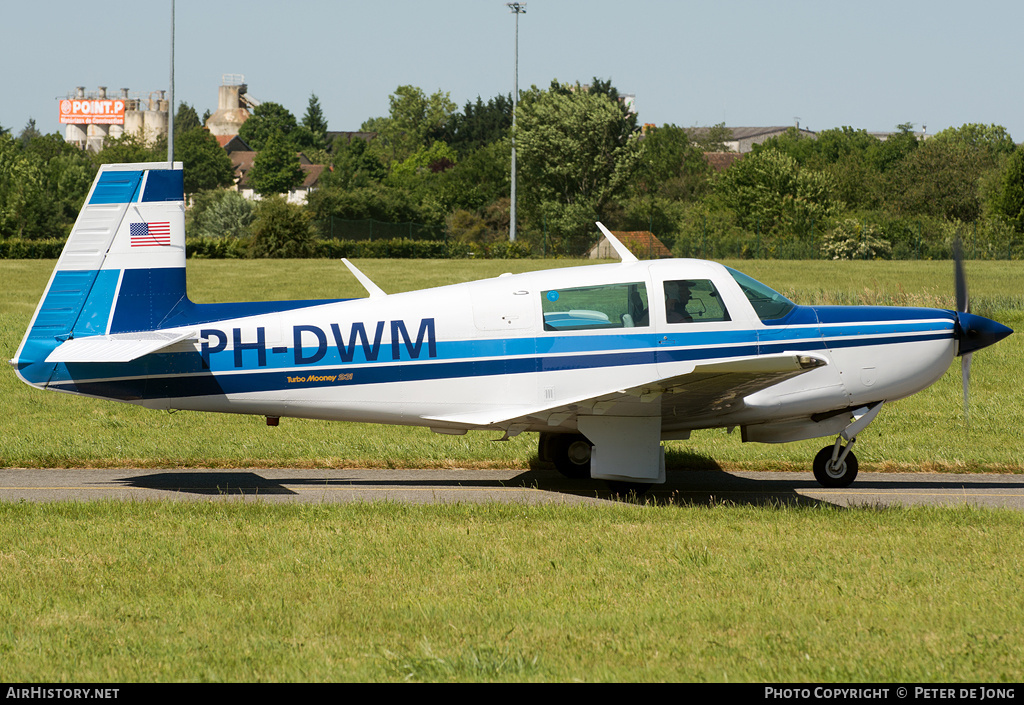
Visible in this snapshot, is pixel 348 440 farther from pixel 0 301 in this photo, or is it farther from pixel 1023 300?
pixel 0 301

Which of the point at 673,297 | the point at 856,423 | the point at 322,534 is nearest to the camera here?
the point at 322,534

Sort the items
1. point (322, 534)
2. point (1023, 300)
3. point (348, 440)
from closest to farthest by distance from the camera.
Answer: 1. point (322, 534)
2. point (348, 440)
3. point (1023, 300)

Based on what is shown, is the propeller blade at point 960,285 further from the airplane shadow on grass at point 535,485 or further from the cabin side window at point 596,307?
the cabin side window at point 596,307

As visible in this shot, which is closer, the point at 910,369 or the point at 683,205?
the point at 910,369

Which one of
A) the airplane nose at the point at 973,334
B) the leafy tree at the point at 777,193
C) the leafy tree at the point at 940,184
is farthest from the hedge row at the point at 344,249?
the airplane nose at the point at 973,334

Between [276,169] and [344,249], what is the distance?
3350 inches

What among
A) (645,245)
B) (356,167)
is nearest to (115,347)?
(645,245)

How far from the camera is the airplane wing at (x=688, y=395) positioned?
8820 millimetres

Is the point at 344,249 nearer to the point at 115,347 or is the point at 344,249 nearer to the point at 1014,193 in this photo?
the point at 1014,193

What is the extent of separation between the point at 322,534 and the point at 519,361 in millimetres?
2867

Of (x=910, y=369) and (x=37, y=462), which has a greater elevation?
(x=910, y=369)

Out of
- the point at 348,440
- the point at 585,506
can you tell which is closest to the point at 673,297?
the point at 585,506
